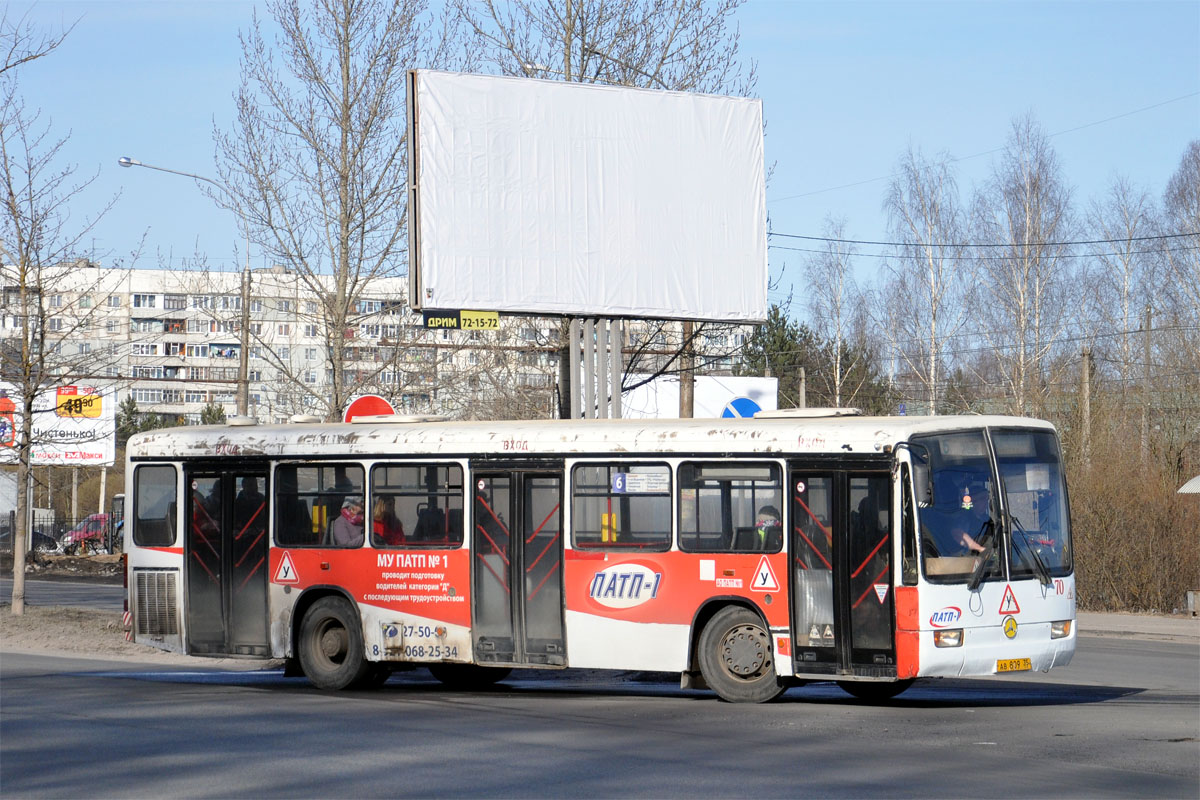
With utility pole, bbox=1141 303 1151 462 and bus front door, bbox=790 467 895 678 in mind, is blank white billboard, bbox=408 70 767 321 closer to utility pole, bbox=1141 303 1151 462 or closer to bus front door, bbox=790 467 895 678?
bus front door, bbox=790 467 895 678

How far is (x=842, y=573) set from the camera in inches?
485

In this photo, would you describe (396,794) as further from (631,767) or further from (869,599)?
(869,599)

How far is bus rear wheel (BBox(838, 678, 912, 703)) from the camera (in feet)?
44.0

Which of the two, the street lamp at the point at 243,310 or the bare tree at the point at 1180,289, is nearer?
the street lamp at the point at 243,310

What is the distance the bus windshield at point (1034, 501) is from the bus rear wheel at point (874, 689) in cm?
180

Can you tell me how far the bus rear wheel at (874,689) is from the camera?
13.4 m

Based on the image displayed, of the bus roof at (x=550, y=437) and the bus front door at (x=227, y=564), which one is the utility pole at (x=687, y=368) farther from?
the bus front door at (x=227, y=564)

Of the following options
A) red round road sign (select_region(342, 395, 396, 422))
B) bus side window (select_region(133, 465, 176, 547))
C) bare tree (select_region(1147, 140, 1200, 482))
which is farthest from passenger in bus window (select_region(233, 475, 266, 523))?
bare tree (select_region(1147, 140, 1200, 482))

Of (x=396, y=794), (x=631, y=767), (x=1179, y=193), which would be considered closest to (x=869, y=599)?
(x=631, y=767)

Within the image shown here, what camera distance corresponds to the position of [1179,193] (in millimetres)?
52094

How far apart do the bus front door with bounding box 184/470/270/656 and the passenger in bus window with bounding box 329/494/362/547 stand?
3.25 feet

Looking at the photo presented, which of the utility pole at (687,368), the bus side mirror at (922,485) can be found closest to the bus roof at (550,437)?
the bus side mirror at (922,485)

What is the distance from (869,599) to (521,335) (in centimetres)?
1448

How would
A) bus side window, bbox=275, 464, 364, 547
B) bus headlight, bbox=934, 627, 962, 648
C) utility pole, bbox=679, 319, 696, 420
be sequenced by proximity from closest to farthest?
bus headlight, bbox=934, 627, 962, 648 < bus side window, bbox=275, 464, 364, 547 < utility pole, bbox=679, 319, 696, 420
